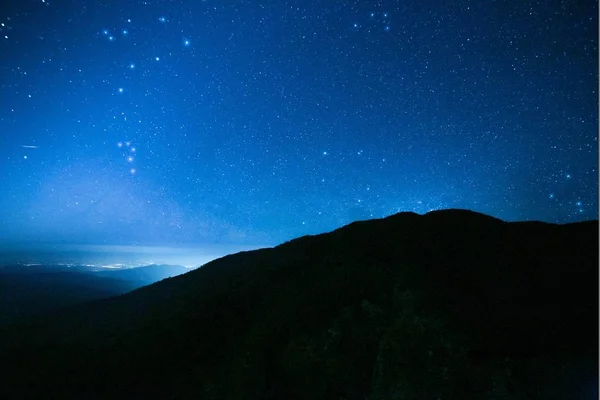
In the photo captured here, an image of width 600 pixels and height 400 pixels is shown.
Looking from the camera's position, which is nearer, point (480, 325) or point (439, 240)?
point (480, 325)

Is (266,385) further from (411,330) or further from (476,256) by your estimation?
Answer: (476,256)

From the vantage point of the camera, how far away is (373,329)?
50.8 ft

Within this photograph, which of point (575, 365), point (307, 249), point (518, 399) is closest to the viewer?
point (518, 399)

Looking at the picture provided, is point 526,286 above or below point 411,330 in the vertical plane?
above

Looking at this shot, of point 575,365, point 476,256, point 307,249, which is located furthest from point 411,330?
point 307,249

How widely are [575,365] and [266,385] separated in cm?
1445

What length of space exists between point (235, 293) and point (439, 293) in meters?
14.9

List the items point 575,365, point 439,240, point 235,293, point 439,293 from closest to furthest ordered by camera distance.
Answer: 1. point 575,365
2. point 439,293
3. point 439,240
4. point 235,293

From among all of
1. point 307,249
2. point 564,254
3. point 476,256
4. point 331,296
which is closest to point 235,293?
point 307,249

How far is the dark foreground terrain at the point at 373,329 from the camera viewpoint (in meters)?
13.4

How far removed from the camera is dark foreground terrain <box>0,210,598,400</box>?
13383mm

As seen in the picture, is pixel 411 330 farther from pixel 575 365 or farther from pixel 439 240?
pixel 439 240

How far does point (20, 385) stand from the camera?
60.4 ft

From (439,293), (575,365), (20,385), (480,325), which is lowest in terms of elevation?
(20,385)
